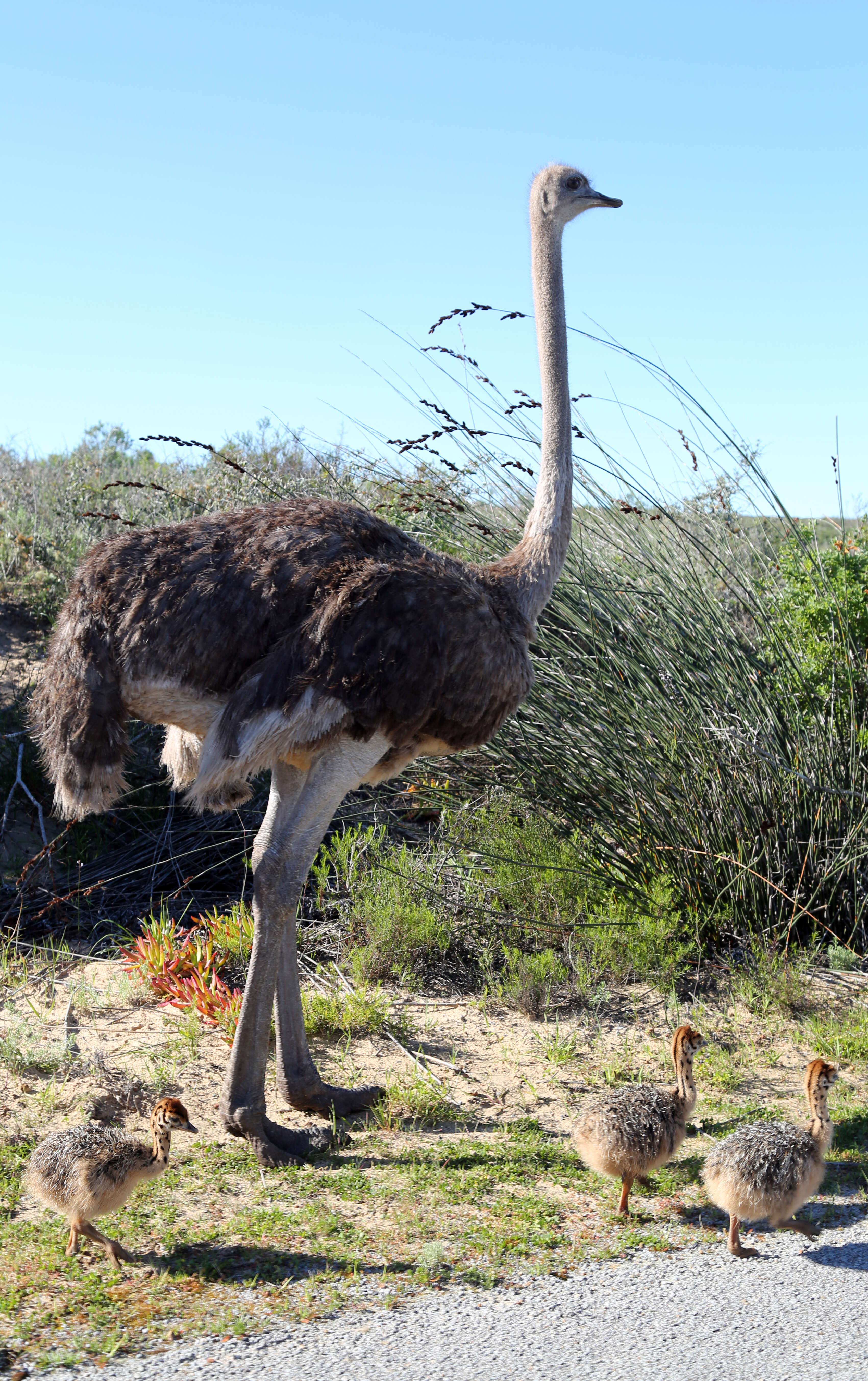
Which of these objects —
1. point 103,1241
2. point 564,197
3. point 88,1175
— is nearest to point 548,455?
point 564,197

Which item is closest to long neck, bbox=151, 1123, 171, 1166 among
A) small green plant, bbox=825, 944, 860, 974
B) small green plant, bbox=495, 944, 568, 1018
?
small green plant, bbox=495, 944, 568, 1018

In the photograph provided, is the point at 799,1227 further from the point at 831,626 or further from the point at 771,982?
the point at 831,626

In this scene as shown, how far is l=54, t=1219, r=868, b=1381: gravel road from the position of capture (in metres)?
2.84

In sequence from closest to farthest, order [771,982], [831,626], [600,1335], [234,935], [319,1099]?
1. [600,1335]
2. [319,1099]
3. [771,982]
4. [234,935]
5. [831,626]

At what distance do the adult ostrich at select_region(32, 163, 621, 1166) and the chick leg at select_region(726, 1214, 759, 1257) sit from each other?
4.29 ft

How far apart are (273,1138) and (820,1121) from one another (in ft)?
5.45

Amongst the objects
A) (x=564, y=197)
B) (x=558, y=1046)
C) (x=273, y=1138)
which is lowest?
(x=273, y=1138)

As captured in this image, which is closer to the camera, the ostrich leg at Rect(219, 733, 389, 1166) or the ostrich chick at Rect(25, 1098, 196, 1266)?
the ostrich chick at Rect(25, 1098, 196, 1266)

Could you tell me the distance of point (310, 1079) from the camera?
4316 millimetres

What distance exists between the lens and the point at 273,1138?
4.03 meters

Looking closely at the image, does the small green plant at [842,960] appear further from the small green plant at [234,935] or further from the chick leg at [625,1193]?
the small green plant at [234,935]

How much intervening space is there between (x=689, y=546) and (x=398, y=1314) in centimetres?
466

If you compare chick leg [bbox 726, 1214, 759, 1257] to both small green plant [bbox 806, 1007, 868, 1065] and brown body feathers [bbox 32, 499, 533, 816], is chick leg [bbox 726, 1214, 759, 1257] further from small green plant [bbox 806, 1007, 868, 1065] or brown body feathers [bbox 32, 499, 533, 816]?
brown body feathers [bbox 32, 499, 533, 816]

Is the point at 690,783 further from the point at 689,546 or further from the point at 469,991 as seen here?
the point at 689,546
